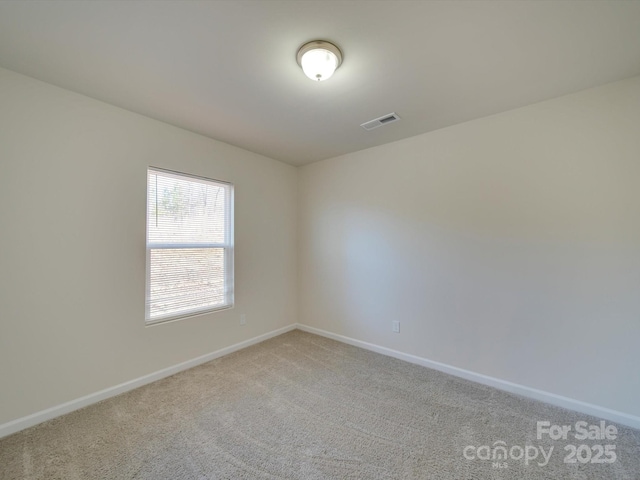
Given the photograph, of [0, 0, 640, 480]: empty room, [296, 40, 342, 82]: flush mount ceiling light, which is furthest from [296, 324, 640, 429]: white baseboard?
[296, 40, 342, 82]: flush mount ceiling light

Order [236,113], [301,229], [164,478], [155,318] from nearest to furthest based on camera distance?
1. [164,478]
2. [236,113]
3. [155,318]
4. [301,229]

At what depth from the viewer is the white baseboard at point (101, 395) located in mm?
1807

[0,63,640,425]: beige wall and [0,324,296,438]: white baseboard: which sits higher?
[0,63,640,425]: beige wall

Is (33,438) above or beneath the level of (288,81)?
beneath

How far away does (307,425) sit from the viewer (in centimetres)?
190

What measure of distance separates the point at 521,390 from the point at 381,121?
8.98ft

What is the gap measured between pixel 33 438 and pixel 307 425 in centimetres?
184

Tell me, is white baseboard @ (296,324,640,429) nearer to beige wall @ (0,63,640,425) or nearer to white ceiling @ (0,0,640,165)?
beige wall @ (0,63,640,425)

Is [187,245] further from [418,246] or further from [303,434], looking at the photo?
[418,246]

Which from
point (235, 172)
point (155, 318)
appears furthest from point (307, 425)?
point (235, 172)

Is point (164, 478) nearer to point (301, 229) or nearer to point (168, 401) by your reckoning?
point (168, 401)

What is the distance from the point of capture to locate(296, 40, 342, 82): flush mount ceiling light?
1562 mm

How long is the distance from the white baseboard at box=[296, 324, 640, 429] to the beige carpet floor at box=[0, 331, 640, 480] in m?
0.07

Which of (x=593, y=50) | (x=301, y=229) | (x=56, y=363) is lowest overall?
(x=56, y=363)
